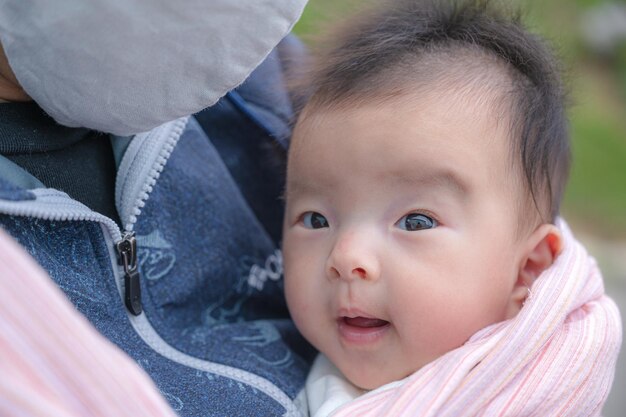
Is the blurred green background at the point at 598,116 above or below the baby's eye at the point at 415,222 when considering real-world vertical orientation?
below

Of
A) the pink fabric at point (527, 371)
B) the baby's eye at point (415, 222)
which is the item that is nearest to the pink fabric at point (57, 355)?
the pink fabric at point (527, 371)

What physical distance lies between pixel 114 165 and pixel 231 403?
0.36 m

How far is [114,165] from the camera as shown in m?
1.17

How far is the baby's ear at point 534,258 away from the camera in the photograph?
1.21 m

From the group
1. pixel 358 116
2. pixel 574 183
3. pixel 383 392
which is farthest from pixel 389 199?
pixel 574 183

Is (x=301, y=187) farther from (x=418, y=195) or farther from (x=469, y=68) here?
(x=469, y=68)

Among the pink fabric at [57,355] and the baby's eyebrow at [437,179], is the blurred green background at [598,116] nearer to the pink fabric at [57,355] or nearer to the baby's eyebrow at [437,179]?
the baby's eyebrow at [437,179]

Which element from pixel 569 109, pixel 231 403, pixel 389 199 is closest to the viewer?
pixel 231 403

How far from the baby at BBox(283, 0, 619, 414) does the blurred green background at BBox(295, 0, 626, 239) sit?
3.95 feet

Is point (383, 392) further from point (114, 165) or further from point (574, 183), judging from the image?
point (574, 183)

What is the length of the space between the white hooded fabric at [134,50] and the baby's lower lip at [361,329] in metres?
0.37

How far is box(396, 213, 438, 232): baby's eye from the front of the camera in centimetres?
115

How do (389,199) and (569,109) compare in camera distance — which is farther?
(569,109)

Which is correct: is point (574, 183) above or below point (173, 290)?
below
